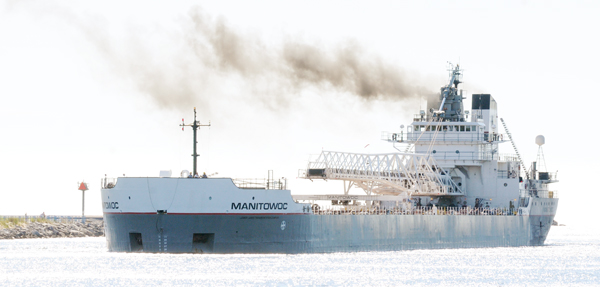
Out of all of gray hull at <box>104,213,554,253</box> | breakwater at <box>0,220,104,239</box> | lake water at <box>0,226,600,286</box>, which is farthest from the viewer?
breakwater at <box>0,220,104,239</box>

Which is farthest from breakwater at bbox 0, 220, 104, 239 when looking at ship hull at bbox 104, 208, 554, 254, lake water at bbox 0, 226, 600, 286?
ship hull at bbox 104, 208, 554, 254

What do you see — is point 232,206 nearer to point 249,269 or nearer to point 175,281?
point 249,269

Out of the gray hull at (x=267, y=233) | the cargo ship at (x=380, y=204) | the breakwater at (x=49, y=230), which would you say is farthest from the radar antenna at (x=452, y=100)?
the breakwater at (x=49, y=230)

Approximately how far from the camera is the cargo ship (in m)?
48.5

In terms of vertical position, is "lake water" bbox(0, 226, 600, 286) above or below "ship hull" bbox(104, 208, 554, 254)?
below

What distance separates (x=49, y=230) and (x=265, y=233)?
4136 cm

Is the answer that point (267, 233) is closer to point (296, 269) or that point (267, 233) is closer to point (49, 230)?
point (296, 269)

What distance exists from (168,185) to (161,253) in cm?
341

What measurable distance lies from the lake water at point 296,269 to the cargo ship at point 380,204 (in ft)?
3.70

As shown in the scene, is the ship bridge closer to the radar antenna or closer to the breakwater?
the radar antenna

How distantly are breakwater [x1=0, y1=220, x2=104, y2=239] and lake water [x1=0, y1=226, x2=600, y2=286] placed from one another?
22.7 metres

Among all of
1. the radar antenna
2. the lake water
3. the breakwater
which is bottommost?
the lake water

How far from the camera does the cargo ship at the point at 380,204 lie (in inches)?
1911

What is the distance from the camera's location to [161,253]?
1930 inches
